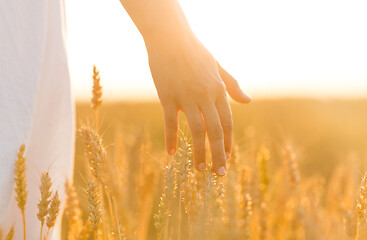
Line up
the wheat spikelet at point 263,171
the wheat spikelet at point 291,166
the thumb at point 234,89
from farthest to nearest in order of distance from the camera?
the wheat spikelet at point 263,171 → the wheat spikelet at point 291,166 → the thumb at point 234,89

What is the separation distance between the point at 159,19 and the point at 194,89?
206 millimetres

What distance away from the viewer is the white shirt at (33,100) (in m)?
1.23

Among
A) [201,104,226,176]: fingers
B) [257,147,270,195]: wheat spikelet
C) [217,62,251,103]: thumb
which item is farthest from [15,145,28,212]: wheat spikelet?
[257,147,270,195]: wheat spikelet

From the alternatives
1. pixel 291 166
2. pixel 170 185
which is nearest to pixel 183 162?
pixel 170 185

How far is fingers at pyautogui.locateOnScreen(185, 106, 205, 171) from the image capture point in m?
1.16

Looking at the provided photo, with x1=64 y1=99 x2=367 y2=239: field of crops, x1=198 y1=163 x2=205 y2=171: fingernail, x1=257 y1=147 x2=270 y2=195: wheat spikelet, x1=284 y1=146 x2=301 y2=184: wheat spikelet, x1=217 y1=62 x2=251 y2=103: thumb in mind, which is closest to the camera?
x1=64 y1=99 x2=367 y2=239: field of crops

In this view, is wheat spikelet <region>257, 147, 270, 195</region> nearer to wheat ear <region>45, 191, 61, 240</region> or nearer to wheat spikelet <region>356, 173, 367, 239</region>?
wheat spikelet <region>356, 173, 367, 239</region>

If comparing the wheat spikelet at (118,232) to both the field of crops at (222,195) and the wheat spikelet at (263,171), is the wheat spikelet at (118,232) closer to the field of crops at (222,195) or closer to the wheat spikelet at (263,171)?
the field of crops at (222,195)

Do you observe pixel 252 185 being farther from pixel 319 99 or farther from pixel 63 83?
pixel 319 99

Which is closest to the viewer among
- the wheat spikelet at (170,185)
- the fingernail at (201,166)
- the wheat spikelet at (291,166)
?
the wheat spikelet at (170,185)

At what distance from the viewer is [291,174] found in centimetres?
158

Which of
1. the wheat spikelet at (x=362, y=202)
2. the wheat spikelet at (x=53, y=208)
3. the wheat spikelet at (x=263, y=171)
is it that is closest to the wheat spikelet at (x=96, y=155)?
the wheat spikelet at (x=53, y=208)

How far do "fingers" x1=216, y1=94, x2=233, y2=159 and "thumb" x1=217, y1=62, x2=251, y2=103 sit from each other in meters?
0.12

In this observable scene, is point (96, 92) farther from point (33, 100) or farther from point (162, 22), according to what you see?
point (162, 22)
